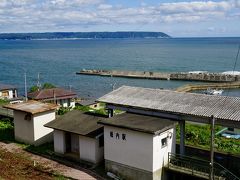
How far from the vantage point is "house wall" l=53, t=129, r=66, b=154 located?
24422 millimetres

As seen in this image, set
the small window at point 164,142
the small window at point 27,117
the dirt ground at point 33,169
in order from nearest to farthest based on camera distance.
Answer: the small window at point 164,142 → the dirt ground at point 33,169 → the small window at point 27,117

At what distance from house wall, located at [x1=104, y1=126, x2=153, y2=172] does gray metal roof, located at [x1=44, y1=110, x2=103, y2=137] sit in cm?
141

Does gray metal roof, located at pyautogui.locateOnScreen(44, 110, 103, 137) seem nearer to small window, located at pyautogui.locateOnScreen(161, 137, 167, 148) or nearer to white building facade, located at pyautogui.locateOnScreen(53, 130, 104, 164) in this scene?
white building facade, located at pyautogui.locateOnScreen(53, 130, 104, 164)

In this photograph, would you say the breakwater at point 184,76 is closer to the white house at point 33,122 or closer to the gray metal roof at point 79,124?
the white house at point 33,122

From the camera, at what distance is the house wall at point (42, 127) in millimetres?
26516

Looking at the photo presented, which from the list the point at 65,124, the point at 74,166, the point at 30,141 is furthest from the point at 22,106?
the point at 74,166

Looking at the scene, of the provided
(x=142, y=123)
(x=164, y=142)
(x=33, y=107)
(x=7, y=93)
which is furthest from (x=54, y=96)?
(x=164, y=142)

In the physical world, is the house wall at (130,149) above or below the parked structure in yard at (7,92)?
above

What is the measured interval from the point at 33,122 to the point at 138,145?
392 inches

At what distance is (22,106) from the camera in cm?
2773

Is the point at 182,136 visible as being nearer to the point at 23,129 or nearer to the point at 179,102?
the point at 179,102

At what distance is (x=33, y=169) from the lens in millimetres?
21984

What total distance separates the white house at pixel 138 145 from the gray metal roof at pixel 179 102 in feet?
3.17

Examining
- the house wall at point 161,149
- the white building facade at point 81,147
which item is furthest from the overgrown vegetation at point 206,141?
the white building facade at point 81,147
